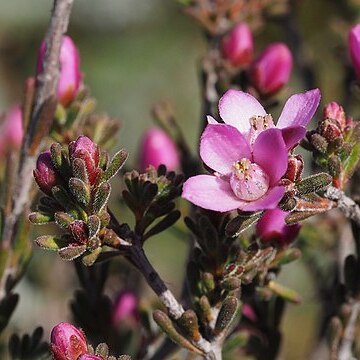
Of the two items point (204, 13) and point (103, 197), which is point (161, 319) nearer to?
point (103, 197)

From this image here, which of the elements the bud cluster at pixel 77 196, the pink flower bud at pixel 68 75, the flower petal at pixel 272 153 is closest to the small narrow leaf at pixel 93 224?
the bud cluster at pixel 77 196

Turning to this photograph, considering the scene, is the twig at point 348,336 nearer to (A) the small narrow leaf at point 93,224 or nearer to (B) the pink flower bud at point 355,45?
(B) the pink flower bud at point 355,45

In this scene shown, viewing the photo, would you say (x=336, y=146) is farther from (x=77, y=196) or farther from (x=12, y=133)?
(x=12, y=133)

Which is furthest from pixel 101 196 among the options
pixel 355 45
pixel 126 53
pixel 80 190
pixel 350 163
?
pixel 126 53

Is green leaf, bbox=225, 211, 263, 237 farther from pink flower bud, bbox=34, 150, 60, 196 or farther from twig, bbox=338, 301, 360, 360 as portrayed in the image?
twig, bbox=338, 301, 360, 360

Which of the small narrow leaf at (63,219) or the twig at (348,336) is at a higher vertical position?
the small narrow leaf at (63,219)

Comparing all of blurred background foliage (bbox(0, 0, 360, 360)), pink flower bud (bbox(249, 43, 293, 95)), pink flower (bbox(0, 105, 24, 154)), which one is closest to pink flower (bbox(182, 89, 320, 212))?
pink flower bud (bbox(249, 43, 293, 95))
